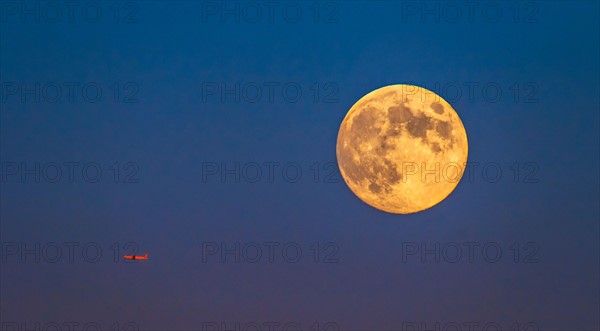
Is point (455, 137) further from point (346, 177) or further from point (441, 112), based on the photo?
point (346, 177)

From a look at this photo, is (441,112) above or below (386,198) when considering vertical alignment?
above

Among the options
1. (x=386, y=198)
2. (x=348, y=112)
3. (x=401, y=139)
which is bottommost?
(x=386, y=198)

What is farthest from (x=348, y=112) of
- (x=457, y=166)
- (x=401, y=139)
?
(x=457, y=166)

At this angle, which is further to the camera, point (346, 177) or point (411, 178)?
point (346, 177)

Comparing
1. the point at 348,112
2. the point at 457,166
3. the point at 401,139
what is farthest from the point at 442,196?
the point at 348,112

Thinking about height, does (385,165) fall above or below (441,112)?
below

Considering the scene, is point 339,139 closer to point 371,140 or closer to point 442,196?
point 371,140

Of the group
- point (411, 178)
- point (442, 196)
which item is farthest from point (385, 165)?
point (442, 196)

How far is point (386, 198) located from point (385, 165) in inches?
30.1

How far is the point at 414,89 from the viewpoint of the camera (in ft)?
48.2

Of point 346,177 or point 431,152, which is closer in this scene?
point 431,152

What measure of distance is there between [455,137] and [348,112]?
235 centimetres

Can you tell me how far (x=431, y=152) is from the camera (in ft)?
46.5

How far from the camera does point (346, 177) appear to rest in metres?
15.1
